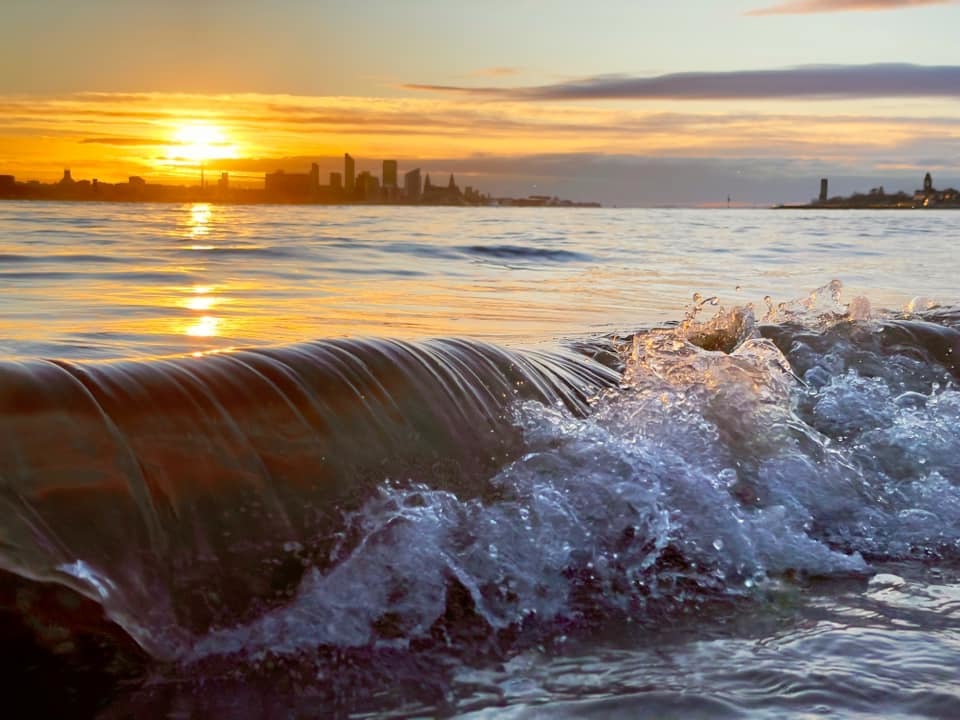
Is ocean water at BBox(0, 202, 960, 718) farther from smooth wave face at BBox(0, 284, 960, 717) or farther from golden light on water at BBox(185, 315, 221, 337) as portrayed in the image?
golden light on water at BBox(185, 315, 221, 337)

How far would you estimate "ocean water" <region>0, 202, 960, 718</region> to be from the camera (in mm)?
2533

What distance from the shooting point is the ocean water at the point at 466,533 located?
8.31 ft

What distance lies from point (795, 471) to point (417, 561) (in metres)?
1.68

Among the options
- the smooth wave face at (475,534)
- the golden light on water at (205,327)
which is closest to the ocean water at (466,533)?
the smooth wave face at (475,534)

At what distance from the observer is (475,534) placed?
10.7 ft

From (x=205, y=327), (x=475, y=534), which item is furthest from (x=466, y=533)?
(x=205, y=327)

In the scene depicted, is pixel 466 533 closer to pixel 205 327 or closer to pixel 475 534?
pixel 475 534

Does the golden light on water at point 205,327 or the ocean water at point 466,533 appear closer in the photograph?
the ocean water at point 466,533

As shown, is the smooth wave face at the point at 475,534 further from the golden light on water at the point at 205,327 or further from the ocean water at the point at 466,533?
the golden light on water at the point at 205,327

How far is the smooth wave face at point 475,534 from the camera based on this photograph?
255 centimetres

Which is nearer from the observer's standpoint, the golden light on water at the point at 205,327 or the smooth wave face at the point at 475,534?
the smooth wave face at the point at 475,534

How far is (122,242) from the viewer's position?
46.2 feet

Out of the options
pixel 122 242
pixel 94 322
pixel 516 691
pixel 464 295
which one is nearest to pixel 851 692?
pixel 516 691

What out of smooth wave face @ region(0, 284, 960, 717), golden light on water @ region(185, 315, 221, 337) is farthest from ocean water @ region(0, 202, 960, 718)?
golden light on water @ region(185, 315, 221, 337)
